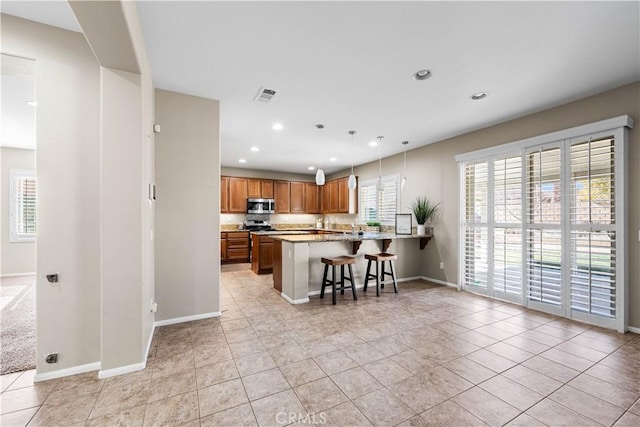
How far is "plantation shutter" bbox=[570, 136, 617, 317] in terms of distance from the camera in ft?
10.00

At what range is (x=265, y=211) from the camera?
7824 millimetres

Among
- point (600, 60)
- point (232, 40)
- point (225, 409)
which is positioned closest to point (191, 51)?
point (232, 40)

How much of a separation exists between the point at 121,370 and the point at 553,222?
490cm

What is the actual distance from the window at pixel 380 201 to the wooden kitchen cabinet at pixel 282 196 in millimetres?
2312

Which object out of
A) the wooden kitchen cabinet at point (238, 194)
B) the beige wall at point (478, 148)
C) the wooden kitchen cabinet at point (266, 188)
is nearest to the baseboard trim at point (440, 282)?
the beige wall at point (478, 148)

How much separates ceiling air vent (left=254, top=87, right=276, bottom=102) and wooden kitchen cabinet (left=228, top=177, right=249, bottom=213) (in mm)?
4568

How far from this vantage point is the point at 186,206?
320cm

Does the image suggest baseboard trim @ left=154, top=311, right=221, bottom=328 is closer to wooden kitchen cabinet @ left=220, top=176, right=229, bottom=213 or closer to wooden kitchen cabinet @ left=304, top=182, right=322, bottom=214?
wooden kitchen cabinet @ left=220, top=176, right=229, bottom=213

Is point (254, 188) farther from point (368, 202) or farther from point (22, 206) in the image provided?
point (22, 206)

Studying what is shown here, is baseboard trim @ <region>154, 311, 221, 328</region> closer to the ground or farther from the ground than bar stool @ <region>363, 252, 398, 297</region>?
closer to the ground

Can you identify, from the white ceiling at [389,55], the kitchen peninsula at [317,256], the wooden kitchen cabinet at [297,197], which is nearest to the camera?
the white ceiling at [389,55]

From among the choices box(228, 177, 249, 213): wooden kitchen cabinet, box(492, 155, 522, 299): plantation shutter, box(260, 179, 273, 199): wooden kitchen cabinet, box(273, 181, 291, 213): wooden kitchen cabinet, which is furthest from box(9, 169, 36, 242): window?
box(492, 155, 522, 299): plantation shutter

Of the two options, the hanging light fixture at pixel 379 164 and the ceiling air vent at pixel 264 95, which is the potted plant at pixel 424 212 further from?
the ceiling air vent at pixel 264 95

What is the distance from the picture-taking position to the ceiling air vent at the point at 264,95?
10.2 feet
